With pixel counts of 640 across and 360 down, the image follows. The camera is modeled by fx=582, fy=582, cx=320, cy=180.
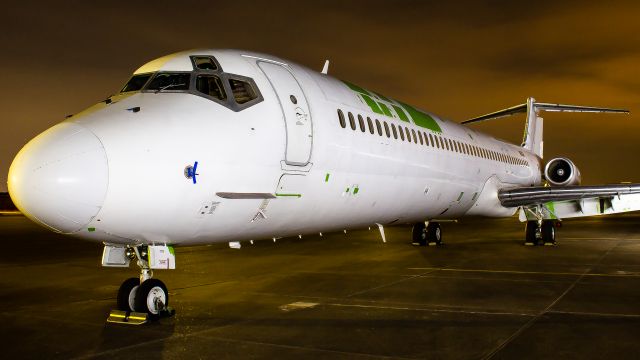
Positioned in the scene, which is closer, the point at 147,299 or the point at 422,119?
the point at 147,299

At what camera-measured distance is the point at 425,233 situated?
19.0 metres

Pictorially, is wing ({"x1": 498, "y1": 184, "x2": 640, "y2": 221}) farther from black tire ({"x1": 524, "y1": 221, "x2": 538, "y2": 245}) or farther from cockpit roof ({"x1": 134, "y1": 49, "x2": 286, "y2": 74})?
cockpit roof ({"x1": 134, "y1": 49, "x2": 286, "y2": 74})

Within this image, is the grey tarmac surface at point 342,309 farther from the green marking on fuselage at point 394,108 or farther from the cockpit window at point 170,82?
the green marking on fuselage at point 394,108

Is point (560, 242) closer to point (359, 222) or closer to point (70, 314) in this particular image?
point (359, 222)

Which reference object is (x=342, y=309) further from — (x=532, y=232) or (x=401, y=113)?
(x=532, y=232)

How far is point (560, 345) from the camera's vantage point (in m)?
5.91

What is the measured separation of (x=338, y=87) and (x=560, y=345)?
18.2ft

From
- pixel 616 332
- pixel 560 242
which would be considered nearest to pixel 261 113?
pixel 616 332

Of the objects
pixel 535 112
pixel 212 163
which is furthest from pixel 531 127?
pixel 212 163

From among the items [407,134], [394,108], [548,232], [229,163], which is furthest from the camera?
[548,232]

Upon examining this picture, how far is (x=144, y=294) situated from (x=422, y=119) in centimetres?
806

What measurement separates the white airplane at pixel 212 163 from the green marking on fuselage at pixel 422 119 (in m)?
1.46

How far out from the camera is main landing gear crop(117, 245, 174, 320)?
7.19m

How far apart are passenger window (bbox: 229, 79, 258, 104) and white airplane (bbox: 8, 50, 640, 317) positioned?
2 cm
